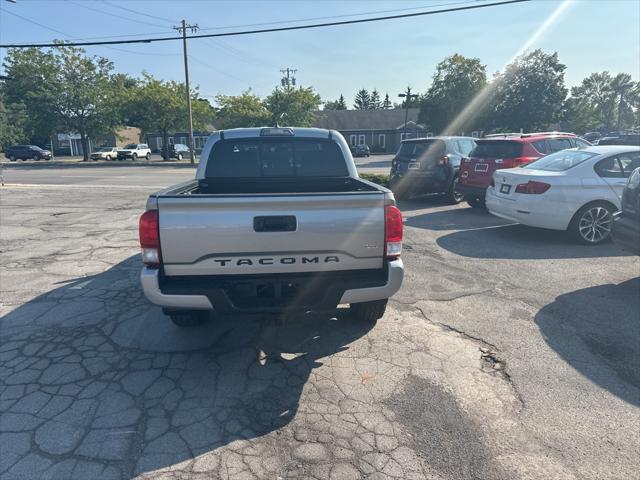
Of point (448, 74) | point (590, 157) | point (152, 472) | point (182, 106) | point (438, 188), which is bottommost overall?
point (152, 472)

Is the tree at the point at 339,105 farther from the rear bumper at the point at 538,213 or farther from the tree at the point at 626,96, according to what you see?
the rear bumper at the point at 538,213

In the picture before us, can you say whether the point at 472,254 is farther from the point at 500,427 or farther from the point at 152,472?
the point at 152,472

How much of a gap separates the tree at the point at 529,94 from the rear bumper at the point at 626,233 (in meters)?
41.5

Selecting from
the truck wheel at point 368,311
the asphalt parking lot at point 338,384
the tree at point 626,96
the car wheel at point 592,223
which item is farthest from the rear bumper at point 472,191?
the tree at point 626,96

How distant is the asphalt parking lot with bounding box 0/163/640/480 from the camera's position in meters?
2.45

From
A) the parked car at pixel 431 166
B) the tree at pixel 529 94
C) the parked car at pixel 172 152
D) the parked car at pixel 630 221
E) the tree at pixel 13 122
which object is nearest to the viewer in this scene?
the parked car at pixel 630 221

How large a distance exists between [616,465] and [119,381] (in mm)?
3484

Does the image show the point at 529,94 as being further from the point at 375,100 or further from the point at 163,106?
the point at 375,100

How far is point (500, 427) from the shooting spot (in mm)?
2734

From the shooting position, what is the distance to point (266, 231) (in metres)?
3.08

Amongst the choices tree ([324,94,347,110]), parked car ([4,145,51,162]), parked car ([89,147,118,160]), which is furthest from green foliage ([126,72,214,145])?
tree ([324,94,347,110])

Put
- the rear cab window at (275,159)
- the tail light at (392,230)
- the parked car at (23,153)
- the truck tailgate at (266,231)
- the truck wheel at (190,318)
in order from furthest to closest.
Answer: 1. the parked car at (23,153)
2. the rear cab window at (275,159)
3. the truck wheel at (190,318)
4. the tail light at (392,230)
5. the truck tailgate at (266,231)

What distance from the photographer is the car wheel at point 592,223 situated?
273 inches

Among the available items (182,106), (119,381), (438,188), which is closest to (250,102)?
(182,106)
